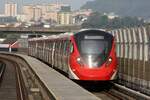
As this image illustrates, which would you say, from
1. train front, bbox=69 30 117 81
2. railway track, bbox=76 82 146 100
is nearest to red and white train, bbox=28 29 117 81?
train front, bbox=69 30 117 81

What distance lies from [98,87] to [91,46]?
3.29 meters

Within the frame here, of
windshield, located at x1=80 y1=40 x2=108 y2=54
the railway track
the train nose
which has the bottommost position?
the railway track

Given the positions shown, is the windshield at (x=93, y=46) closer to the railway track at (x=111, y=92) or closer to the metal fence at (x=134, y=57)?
the metal fence at (x=134, y=57)

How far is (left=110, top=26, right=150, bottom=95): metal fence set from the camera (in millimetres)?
24562

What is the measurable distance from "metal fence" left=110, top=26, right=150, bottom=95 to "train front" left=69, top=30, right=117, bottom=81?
0.85 metres

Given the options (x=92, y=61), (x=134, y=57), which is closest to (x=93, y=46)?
(x=92, y=61)

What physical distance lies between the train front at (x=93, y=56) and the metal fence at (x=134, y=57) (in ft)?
2.80

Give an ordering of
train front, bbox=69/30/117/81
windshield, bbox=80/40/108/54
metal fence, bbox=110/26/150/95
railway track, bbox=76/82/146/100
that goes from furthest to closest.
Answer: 1. windshield, bbox=80/40/108/54
2. train front, bbox=69/30/117/81
3. metal fence, bbox=110/26/150/95
4. railway track, bbox=76/82/146/100

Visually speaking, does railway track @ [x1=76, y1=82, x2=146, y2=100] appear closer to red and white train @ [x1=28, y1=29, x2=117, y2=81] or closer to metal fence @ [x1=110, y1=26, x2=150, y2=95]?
metal fence @ [x1=110, y1=26, x2=150, y2=95]

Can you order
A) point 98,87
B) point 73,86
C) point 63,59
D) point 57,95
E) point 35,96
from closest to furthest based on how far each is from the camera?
point 57,95 → point 73,86 → point 35,96 → point 98,87 → point 63,59

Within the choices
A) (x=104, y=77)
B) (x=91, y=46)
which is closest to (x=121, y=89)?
(x=104, y=77)

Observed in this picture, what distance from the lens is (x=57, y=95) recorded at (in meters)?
19.3

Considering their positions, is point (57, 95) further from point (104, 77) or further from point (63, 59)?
point (63, 59)

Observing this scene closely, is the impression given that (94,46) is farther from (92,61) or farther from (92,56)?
(92,61)
